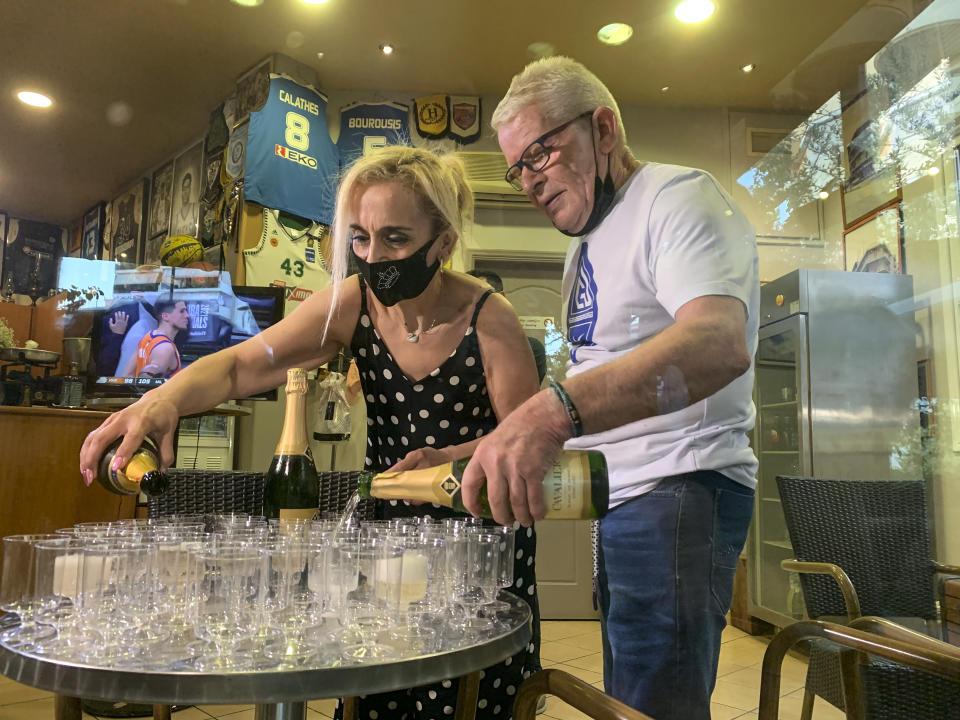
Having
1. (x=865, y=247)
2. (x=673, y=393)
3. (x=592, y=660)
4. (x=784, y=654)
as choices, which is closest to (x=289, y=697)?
(x=673, y=393)

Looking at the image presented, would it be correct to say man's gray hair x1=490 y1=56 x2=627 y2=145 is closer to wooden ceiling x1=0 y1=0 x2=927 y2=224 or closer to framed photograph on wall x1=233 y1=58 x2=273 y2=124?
wooden ceiling x1=0 y1=0 x2=927 y2=224

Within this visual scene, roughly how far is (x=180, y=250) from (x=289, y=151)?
0.33 m

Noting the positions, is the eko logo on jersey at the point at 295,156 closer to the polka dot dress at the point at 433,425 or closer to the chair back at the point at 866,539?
the polka dot dress at the point at 433,425

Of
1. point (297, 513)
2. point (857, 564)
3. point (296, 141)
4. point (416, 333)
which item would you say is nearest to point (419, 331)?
point (416, 333)

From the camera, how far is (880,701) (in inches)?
46.1

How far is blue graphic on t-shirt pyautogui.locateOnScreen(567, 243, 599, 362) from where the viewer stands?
3.63 ft

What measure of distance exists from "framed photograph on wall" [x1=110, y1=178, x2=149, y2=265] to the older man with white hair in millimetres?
865

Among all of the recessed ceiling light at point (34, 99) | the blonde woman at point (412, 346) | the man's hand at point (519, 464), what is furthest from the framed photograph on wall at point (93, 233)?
the man's hand at point (519, 464)

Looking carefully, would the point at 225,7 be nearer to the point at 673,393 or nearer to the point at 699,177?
the point at 699,177

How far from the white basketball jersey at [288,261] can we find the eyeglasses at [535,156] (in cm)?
39

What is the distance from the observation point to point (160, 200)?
1543 millimetres

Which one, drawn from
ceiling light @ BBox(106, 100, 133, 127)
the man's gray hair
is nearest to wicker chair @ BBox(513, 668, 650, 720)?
the man's gray hair

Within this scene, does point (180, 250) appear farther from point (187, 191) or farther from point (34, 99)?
point (34, 99)

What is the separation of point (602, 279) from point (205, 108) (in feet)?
3.47
